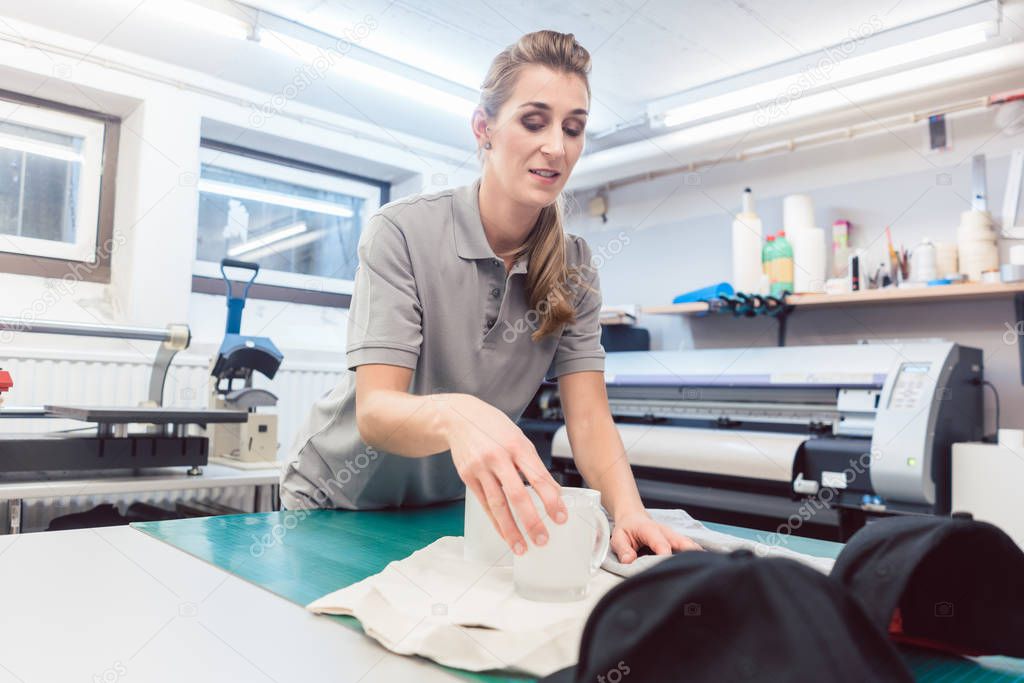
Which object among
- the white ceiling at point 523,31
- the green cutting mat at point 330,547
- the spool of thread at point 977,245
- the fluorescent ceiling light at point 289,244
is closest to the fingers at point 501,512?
the green cutting mat at point 330,547

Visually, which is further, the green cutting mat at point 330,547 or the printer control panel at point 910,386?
the printer control panel at point 910,386

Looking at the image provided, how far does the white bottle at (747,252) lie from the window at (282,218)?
5.47 feet

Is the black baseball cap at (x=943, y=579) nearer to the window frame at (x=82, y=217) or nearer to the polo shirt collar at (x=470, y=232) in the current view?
the polo shirt collar at (x=470, y=232)

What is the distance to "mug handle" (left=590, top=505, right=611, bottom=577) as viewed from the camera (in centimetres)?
64

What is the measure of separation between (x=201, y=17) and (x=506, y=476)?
8.19ft

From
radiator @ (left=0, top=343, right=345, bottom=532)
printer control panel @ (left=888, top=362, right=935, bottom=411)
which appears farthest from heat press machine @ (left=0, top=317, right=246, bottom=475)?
printer control panel @ (left=888, top=362, right=935, bottom=411)

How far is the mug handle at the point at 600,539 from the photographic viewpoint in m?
0.64

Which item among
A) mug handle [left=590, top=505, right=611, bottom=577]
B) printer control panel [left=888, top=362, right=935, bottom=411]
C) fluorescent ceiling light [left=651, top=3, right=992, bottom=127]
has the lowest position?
mug handle [left=590, top=505, right=611, bottom=577]

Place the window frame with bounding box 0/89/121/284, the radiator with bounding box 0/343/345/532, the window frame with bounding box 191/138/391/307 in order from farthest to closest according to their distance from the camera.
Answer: the window frame with bounding box 191/138/391/307 → the window frame with bounding box 0/89/121/284 → the radiator with bounding box 0/343/345/532

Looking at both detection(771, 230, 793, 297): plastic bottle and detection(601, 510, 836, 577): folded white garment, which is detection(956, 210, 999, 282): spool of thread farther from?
detection(601, 510, 836, 577): folded white garment

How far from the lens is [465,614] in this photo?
0.57m

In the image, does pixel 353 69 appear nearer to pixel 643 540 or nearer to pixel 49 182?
pixel 49 182

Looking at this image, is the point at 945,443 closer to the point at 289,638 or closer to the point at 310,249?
the point at 289,638

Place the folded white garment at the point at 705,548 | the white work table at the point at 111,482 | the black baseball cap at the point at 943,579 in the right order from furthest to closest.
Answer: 1. the white work table at the point at 111,482
2. the folded white garment at the point at 705,548
3. the black baseball cap at the point at 943,579
